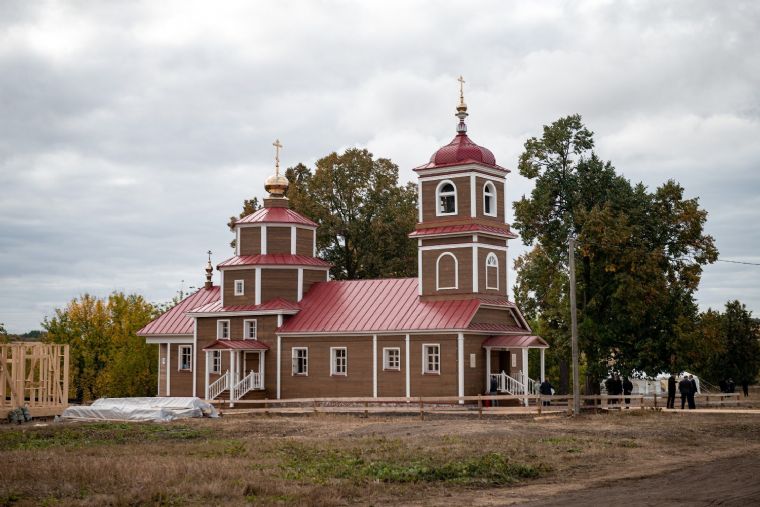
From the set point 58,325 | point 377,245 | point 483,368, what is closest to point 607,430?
point 483,368

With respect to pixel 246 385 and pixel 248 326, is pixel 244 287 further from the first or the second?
pixel 246 385

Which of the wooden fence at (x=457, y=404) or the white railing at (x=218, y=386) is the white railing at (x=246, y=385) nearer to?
the wooden fence at (x=457, y=404)

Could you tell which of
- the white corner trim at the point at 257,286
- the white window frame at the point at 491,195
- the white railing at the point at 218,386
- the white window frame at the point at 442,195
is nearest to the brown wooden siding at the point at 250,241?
the white corner trim at the point at 257,286

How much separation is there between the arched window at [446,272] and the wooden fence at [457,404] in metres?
5.27

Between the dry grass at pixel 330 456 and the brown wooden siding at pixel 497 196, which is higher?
the brown wooden siding at pixel 497 196

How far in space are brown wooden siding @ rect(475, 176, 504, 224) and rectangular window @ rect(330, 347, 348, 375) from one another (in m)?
8.53

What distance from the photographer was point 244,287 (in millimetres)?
47125

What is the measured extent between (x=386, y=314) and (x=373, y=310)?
2.88 feet

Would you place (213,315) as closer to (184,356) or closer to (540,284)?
(184,356)

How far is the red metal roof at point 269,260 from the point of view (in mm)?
46625

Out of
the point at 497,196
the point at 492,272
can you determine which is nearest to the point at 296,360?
the point at 492,272

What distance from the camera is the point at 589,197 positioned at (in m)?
45.1

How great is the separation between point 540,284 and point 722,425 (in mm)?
17085

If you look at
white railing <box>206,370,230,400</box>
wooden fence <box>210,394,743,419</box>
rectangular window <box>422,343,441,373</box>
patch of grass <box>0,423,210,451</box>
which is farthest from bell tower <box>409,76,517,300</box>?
patch of grass <box>0,423,210,451</box>
